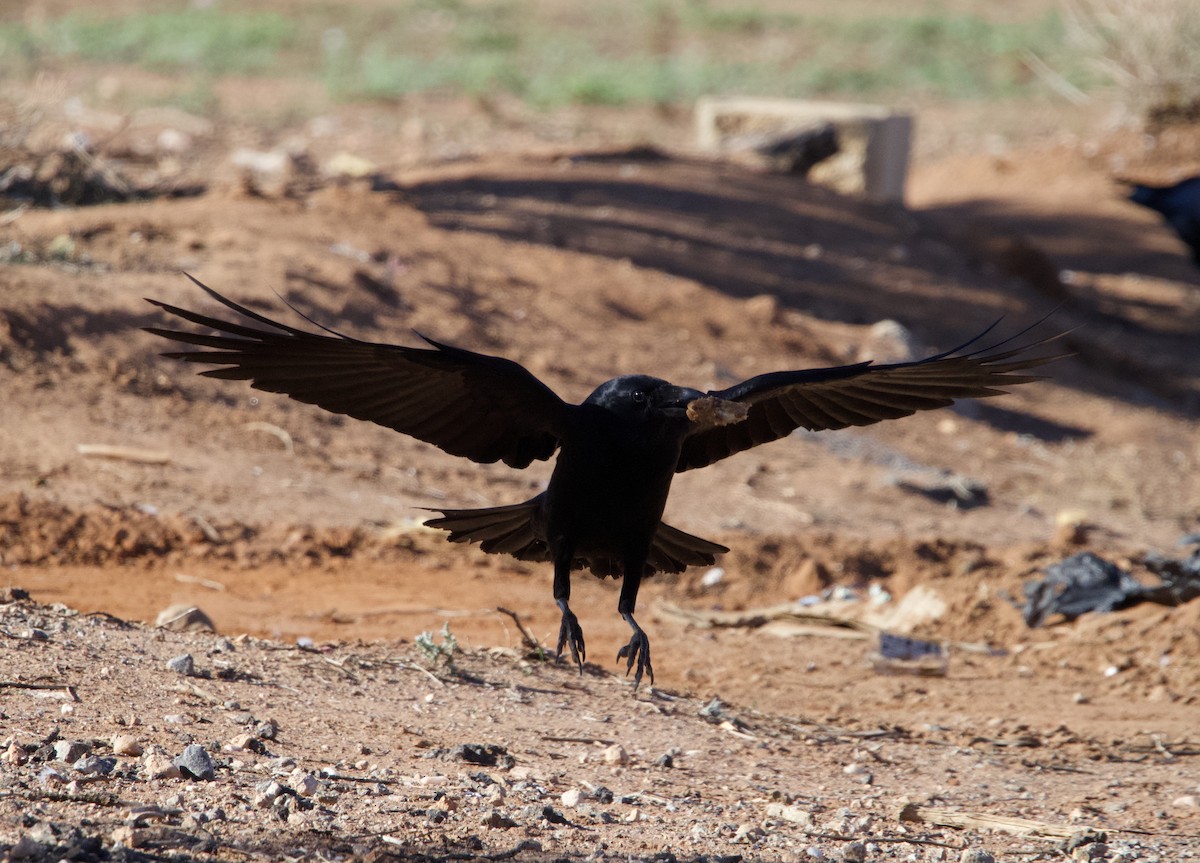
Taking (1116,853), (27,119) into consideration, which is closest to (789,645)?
(1116,853)

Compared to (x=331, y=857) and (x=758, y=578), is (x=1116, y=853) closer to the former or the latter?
(x=331, y=857)

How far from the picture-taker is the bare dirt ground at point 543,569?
12.7ft

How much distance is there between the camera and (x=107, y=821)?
10.7ft

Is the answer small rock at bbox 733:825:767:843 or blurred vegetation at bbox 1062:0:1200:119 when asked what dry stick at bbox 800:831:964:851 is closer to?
small rock at bbox 733:825:767:843

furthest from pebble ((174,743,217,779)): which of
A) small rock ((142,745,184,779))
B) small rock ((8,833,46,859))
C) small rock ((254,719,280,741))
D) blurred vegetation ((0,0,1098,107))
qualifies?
blurred vegetation ((0,0,1098,107))

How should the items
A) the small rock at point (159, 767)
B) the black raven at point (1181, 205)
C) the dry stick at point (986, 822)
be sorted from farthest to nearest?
the black raven at point (1181, 205), the dry stick at point (986, 822), the small rock at point (159, 767)

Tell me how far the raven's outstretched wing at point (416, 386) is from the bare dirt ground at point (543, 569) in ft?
3.08

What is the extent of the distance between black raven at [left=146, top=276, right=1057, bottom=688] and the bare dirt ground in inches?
22.6

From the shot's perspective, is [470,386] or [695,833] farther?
[470,386]

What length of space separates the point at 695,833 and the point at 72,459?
13.8ft

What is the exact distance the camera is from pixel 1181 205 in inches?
544

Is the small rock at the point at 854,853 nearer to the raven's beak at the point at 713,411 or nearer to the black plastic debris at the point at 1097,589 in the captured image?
the raven's beak at the point at 713,411

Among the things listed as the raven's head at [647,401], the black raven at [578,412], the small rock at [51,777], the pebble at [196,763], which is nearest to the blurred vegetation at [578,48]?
the black raven at [578,412]

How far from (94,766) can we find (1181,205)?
41.9ft
